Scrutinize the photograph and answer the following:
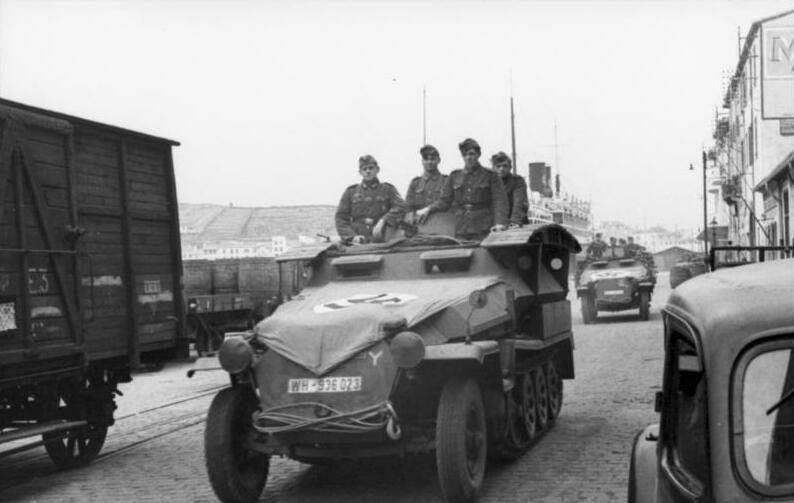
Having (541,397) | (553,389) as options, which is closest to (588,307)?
(553,389)

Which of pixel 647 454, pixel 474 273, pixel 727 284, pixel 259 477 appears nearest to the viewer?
pixel 727 284

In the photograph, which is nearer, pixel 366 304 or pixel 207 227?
pixel 366 304

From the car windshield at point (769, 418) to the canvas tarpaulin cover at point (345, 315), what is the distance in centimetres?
408

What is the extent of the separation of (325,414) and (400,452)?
22.3 inches

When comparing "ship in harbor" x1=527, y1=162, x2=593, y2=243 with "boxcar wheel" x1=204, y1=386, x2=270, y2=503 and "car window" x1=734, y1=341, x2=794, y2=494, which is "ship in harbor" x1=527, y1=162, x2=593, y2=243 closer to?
"boxcar wheel" x1=204, y1=386, x2=270, y2=503

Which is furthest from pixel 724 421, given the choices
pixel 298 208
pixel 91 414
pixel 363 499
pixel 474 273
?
pixel 298 208

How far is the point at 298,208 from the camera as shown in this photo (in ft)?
175

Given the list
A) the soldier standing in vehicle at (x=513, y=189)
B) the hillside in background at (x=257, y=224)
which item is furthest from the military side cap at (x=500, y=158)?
the hillside in background at (x=257, y=224)

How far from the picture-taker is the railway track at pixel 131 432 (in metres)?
8.50

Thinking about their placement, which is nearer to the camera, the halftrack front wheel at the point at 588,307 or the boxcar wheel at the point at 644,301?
the boxcar wheel at the point at 644,301

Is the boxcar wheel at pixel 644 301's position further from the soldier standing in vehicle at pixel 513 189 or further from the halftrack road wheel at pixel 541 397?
the halftrack road wheel at pixel 541 397

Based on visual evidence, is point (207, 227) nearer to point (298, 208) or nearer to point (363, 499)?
point (298, 208)

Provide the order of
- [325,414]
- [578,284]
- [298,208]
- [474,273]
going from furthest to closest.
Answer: [298,208] < [578,284] < [474,273] < [325,414]

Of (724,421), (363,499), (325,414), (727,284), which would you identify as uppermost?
(727,284)
